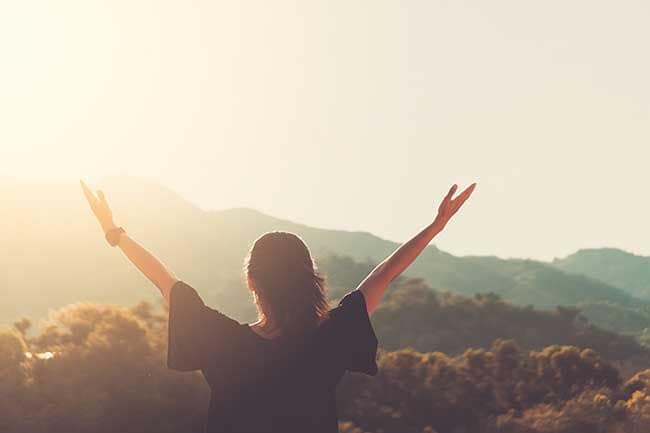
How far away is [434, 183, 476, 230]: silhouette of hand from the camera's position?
351 centimetres

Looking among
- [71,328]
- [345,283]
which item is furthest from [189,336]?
[345,283]

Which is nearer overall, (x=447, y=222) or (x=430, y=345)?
(x=447, y=222)

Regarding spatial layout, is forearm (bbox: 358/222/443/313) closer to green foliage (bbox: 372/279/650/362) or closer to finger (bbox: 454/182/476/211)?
finger (bbox: 454/182/476/211)

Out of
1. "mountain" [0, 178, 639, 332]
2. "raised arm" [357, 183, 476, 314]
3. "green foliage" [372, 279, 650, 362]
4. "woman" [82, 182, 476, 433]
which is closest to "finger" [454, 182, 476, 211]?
"raised arm" [357, 183, 476, 314]

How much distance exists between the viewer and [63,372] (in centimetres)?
1847

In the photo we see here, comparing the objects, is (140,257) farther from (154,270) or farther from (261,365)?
(261,365)

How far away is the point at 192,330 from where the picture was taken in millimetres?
3090

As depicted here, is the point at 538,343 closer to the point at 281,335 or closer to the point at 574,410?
the point at 574,410

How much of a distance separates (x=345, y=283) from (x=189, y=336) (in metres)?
90.6

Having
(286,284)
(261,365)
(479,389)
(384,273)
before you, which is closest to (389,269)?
(384,273)

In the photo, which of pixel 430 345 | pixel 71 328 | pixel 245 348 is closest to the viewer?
pixel 245 348

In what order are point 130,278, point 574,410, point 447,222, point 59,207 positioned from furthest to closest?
point 59,207 < point 130,278 < point 574,410 < point 447,222

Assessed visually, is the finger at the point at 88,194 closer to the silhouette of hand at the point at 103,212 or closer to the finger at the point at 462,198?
the silhouette of hand at the point at 103,212

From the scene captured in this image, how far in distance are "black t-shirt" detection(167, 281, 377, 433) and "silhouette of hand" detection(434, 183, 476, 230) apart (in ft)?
1.89
